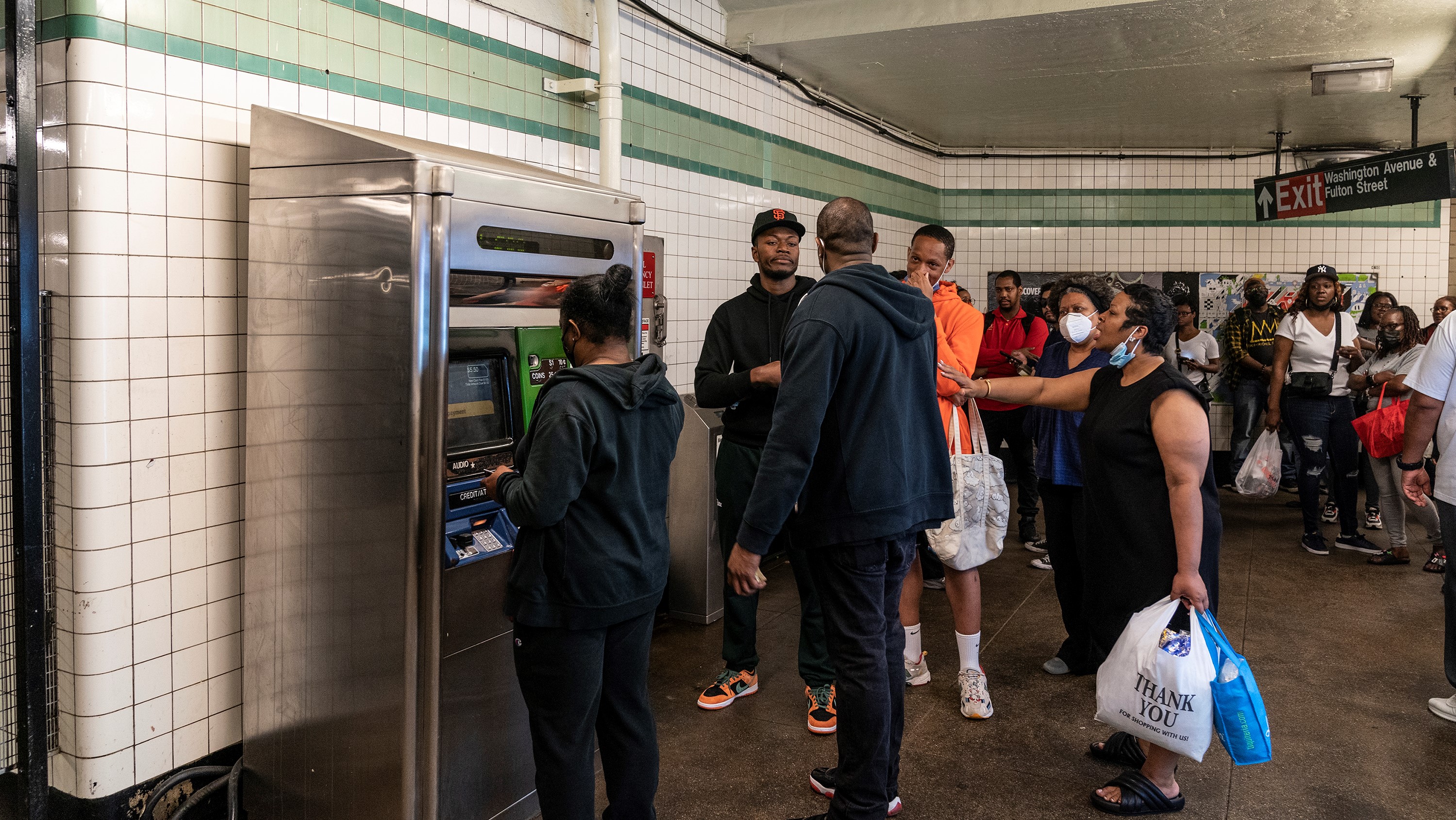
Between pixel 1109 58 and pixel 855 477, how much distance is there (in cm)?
442

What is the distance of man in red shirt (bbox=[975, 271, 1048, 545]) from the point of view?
597 centimetres

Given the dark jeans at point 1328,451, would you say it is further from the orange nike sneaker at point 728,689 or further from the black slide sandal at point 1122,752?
the orange nike sneaker at point 728,689

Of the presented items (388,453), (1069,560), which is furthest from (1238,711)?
Result: (388,453)

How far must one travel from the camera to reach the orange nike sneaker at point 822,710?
10.9 ft

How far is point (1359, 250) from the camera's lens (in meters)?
8.69

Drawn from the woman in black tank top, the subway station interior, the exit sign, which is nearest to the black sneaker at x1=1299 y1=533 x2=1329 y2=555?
the subway station interior

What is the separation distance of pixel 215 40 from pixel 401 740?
189cm

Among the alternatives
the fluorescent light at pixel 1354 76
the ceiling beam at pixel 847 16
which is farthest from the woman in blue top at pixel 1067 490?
the fluorescent light at pixel 1354 76

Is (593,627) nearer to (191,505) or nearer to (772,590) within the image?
(191,505)

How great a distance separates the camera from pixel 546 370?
274cm

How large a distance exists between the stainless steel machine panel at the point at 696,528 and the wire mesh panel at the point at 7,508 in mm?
2472

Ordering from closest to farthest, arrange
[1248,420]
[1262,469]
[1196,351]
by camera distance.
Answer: [1262,469]
[1248,420]
[1196,351]

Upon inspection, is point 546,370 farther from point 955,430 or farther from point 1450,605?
point 1450,605

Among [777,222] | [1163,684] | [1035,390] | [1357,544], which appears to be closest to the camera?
[1163,684]
